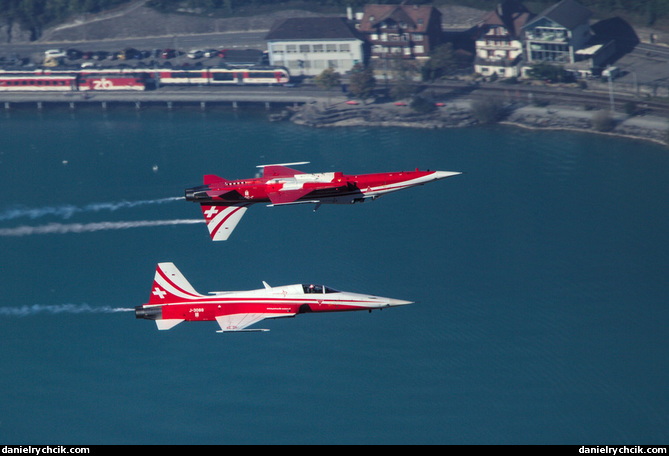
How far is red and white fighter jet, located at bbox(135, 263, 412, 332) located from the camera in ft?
305

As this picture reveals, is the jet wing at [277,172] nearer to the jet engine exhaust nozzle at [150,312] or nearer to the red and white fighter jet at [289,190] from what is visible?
the red and white fighter jet at [289,190]

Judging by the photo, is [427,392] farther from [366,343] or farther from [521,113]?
[521,113]

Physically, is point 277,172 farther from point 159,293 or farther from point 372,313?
point 372,313

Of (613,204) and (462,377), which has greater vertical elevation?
(613,204)

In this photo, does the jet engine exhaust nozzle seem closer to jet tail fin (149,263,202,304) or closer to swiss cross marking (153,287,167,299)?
jet tail fin (149,263,202,304)

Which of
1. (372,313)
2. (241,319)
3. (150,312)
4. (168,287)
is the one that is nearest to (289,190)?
(241,319)

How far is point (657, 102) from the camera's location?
195m

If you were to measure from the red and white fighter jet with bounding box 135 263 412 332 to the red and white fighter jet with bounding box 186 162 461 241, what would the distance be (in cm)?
673

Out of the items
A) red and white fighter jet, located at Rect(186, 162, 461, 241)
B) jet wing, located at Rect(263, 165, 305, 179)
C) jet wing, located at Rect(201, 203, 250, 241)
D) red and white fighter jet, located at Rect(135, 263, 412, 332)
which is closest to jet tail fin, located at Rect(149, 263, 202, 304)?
red and white fighter jet, located at Rect(135, 263, 412, 332)

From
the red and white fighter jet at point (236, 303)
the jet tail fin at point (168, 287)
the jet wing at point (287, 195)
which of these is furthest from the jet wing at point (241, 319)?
the jet wing at point (287, 195)

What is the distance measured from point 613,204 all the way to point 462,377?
183 ft
